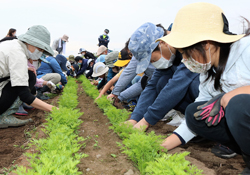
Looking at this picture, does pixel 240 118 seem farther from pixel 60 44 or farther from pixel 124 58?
pixel 60 44

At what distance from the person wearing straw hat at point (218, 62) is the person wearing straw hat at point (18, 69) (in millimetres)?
2329

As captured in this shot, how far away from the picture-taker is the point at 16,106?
348 centimetres

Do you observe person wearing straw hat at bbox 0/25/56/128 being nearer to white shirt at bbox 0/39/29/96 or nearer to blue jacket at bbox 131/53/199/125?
white shirt at bbox 0/39/29/96

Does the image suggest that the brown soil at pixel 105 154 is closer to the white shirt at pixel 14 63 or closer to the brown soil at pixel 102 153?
the brown soil at pixel 102 153

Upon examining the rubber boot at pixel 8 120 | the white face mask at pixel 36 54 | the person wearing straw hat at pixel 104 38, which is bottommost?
the person wearing straw hat at pixel 104 38

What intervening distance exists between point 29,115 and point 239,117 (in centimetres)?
396

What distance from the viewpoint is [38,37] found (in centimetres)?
324

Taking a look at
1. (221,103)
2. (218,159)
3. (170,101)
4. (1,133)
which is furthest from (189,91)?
(1,133)

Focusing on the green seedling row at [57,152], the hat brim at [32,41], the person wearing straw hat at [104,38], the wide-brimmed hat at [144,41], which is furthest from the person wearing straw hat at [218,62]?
the person wearing straw hat at [104,38]

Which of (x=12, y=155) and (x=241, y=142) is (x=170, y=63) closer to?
(x=241, y=142)

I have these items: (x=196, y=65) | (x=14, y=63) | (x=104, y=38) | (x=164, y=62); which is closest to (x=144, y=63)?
(x=164, y=62)

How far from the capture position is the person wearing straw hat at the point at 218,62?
1.37 metres

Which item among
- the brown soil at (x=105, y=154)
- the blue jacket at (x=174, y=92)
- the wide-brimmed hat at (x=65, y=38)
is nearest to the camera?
the brown soil at (x=105, y=154)

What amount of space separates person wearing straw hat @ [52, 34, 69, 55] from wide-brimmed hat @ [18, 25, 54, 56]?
10027 millimetres
